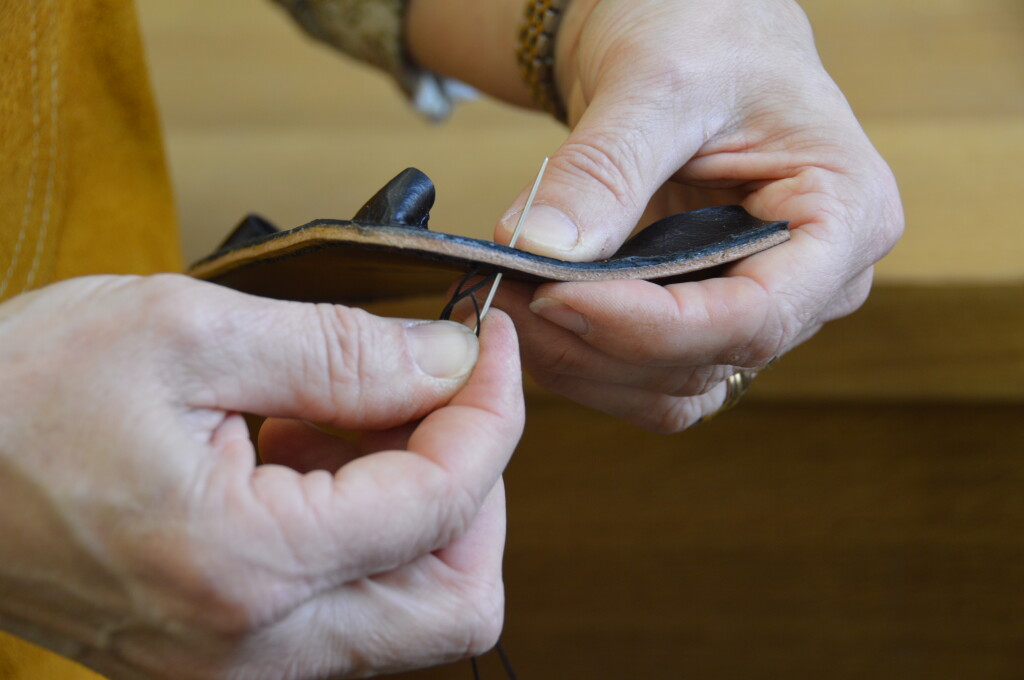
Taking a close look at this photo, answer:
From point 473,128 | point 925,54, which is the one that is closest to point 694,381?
point 473,128

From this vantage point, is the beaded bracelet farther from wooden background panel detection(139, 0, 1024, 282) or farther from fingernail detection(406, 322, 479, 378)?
fingernail detection(406, 322, 479, 378)

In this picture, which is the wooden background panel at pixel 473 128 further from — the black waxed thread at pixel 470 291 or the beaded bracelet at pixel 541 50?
the black waxed thread at pixel 470 291

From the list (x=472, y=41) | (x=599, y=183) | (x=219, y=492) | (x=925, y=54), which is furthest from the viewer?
(x=925, y=54)

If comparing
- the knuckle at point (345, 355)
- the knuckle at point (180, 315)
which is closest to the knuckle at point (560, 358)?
the knuckle at point (345, 355)

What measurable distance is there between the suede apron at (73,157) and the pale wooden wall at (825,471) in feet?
0.93

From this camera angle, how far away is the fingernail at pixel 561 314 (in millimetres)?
651

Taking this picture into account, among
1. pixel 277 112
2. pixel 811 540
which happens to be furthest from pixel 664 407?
pixel 277 112

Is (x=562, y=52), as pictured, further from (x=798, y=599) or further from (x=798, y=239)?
(x=798, y=599)

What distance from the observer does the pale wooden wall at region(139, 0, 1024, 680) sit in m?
1.06

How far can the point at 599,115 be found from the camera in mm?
758

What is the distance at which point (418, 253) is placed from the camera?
0.59 meters

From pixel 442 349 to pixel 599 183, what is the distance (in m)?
0.22

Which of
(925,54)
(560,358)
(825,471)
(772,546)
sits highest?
(560,358)

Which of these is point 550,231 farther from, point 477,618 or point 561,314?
point 477,618
